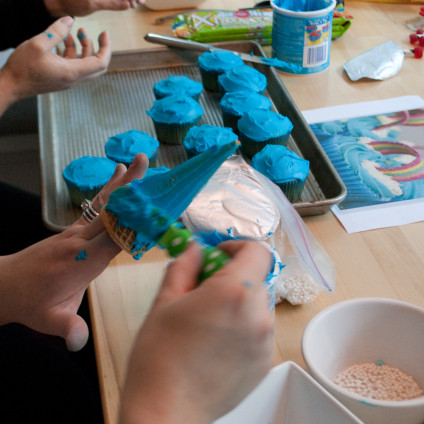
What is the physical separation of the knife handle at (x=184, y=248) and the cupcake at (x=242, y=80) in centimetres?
77

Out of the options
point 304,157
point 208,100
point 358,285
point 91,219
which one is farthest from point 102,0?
point 358,285

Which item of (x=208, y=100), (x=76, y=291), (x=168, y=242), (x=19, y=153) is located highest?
(x=168, y=242)

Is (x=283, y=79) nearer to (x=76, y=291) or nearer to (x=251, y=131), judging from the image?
(x=251, y=131)

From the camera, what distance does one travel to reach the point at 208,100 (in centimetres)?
136

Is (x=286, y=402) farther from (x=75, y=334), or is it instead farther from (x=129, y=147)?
(x=129, y=147)

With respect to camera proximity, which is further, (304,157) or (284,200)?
(304,157)

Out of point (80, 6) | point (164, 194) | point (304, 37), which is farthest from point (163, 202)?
point (80, 6)

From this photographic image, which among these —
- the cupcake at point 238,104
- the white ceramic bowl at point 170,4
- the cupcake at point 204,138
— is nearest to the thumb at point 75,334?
the cupcake at point 204,138

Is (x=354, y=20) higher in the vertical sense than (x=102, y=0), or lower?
lower

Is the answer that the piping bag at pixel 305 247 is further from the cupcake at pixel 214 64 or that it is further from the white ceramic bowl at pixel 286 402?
the cupcake at pixel 214 64

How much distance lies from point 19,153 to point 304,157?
3.66 feet

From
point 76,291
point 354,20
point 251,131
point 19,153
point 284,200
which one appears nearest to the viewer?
point 76,291

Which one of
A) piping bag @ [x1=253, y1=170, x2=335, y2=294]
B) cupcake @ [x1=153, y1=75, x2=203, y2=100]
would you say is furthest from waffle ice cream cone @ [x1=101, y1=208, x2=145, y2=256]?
cupcake @ [x1=153, y1=75, x2=203, y2=100]

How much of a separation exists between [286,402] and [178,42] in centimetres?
104
